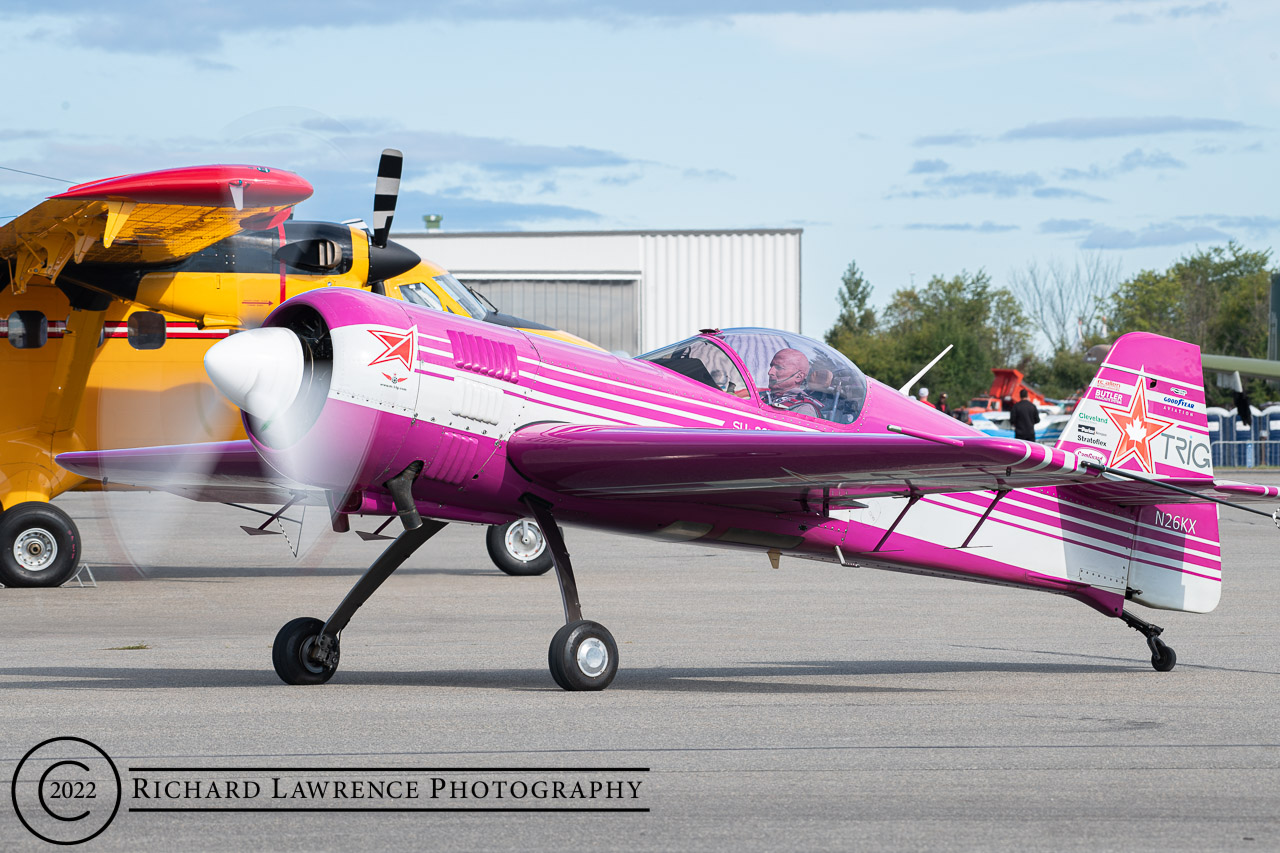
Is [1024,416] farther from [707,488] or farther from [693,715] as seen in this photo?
[693,715]

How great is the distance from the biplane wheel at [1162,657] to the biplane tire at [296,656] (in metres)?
5.20

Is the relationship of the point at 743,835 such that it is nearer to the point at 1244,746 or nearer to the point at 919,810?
the point at 919,810

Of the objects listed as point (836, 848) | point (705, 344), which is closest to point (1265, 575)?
point (705, 344)

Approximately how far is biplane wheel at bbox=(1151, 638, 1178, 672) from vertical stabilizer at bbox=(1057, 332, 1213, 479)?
113cm

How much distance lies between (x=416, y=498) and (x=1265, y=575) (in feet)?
36.5

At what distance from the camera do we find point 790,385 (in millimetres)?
8273

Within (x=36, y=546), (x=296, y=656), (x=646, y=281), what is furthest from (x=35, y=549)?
Answer: (x=646, y=281)

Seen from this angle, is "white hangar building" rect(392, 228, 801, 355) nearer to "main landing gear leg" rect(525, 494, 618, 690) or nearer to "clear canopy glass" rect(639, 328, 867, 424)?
"clear canopy glass" rect(639, 328, 867, 424)

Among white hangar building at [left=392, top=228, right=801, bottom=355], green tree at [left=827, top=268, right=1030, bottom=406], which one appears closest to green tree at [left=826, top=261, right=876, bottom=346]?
green tree at [left=827, top=268, right=1030, bottom=406]

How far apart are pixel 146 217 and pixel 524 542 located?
5507 millimetres

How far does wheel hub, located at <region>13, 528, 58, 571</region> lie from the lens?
13.0 metres

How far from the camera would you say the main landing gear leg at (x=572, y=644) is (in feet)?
24.2

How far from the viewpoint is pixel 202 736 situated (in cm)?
606

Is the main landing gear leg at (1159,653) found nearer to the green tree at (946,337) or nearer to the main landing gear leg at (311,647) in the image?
the main landing gear leg at (311,647)
